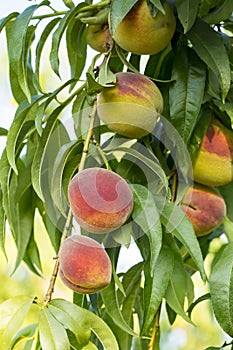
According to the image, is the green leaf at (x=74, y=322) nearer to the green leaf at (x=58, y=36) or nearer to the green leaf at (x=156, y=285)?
the green leaf at (x=156, y=285)

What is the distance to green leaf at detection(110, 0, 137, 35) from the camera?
0.71 meters

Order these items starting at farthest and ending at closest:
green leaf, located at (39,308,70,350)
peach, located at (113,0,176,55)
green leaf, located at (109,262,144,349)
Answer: green leaf, located at (109,262,144,349), peach, located at (113,0,176,55), green leaf, located at (39,308,70,350)

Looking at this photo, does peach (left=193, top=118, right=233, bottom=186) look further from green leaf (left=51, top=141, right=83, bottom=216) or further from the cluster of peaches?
green leaf (left=51, top=141, right=83, bottom=216)

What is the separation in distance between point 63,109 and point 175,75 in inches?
5.3

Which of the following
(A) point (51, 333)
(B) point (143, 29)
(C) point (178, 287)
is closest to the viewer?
(A) point (51, 333)

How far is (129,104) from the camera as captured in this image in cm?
74

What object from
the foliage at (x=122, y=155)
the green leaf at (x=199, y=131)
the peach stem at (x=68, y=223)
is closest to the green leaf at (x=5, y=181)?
the foliage at (x=122, y=155)

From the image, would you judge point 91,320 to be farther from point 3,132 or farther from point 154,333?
point 3,132

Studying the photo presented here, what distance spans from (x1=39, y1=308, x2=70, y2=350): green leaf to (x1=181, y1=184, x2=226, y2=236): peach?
25 cm

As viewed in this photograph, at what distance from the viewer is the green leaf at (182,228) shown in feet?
2.30

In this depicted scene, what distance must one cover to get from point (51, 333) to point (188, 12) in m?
0.36

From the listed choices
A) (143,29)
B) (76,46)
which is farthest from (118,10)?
(76,46)

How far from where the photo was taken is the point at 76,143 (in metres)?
0.76

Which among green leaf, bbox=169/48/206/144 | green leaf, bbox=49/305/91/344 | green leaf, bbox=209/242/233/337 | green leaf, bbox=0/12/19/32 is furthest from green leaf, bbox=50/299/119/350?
green leaf, bbox=0/12/19/32
